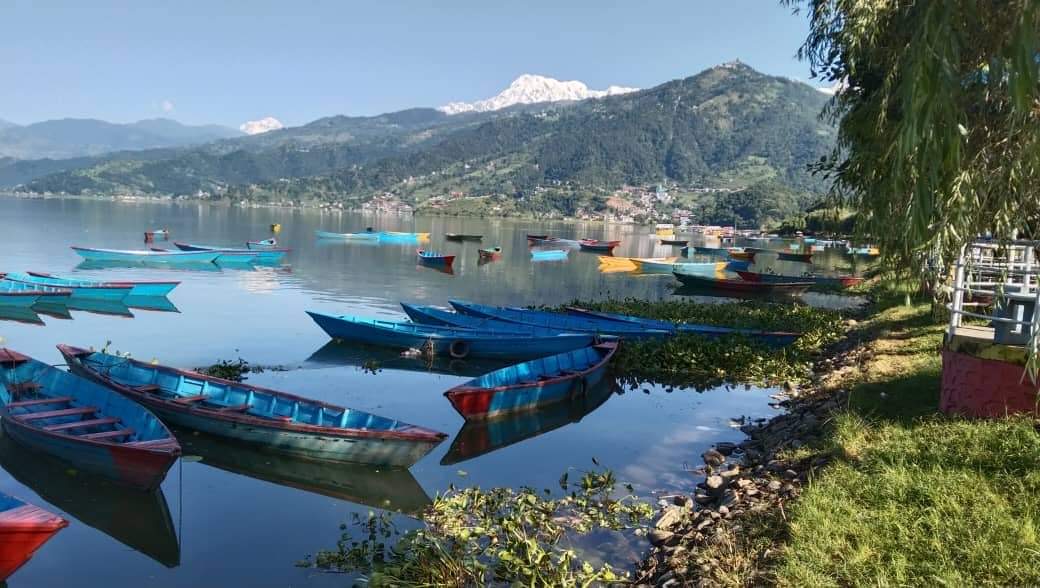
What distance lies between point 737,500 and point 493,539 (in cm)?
349

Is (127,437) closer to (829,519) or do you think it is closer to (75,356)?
(75,356)

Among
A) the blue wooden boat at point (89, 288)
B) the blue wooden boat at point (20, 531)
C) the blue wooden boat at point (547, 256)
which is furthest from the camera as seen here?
the blue wooden boat at point (547, 256)

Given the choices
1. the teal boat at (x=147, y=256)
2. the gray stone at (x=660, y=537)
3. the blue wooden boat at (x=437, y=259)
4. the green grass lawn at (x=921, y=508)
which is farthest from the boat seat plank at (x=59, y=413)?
the teal boat at (x=147, y=256)

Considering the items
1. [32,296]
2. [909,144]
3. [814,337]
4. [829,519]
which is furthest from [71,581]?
[32,296]

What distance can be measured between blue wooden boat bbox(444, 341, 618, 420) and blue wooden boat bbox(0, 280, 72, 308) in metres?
26.4

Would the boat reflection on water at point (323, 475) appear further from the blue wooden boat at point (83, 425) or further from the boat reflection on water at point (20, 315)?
the boat reflection on water at point (20, 315)

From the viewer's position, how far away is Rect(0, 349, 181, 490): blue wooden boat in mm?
12031

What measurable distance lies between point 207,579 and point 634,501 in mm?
6959

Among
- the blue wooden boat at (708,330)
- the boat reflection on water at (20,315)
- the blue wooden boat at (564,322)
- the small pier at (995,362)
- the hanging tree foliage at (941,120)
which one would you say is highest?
the hanging tree foliage at (941,120)

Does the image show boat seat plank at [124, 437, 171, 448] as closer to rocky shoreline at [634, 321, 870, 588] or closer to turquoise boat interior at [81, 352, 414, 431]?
turquoise boat interior at [81, 352, 414, 431]

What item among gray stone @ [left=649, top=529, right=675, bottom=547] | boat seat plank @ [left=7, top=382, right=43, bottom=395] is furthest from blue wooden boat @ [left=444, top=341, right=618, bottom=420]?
→ boat seat plank @ [left=7, top=382, right=43, bottom=395]

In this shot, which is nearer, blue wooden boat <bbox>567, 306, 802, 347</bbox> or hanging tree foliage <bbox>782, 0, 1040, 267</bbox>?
hanging tree foliage <bbox>782, 0, 1040, 267</bbox>

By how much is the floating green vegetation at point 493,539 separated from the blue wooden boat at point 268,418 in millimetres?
1682

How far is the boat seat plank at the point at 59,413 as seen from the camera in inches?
545
